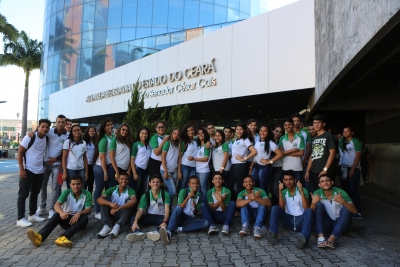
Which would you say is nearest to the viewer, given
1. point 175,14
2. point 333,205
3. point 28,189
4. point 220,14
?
point 333,205

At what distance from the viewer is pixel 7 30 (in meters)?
24.5

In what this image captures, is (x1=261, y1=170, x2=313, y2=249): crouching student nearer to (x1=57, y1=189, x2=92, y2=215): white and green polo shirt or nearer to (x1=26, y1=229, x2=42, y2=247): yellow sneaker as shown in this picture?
(x1=57, y1=189, x2=92, y2=215): white and green polo shirt

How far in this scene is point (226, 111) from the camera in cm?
1762

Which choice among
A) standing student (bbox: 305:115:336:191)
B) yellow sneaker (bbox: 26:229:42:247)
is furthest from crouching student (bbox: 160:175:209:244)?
standing student (bbox: 305:115:336:191)

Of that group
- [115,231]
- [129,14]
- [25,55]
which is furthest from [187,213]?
[25,55]

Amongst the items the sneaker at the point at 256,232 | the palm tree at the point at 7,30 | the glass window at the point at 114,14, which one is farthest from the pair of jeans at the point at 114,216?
the glass window at the point at 114,14

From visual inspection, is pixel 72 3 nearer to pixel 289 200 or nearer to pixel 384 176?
pixel 384 176

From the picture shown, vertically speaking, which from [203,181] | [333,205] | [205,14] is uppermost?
[205,14]

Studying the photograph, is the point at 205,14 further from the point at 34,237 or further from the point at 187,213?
the point at 34,237

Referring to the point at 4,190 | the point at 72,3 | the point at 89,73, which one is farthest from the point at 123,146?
the point at 72,3

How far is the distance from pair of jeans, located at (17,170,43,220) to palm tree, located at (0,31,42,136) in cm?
3411

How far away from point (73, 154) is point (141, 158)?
1.21 m

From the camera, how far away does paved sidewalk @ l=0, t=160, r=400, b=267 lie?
3.93 meters

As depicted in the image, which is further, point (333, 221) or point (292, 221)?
point (292, 221)
